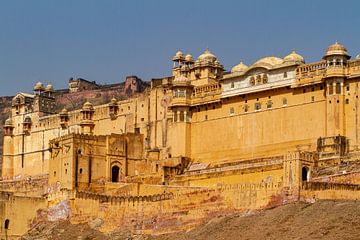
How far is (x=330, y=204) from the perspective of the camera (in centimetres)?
5169

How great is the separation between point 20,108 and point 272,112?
29.8 metres

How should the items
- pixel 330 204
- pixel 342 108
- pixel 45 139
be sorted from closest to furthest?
→ pixel 330 204 → pixel 342 108 → pixel 45 139

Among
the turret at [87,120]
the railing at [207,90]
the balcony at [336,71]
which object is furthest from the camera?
the turret at [87,120]

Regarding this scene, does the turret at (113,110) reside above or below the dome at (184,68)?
below

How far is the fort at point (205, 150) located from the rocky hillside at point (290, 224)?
99 cm

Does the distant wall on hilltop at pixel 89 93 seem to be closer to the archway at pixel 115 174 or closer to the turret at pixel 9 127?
the turret at pixel 9 127

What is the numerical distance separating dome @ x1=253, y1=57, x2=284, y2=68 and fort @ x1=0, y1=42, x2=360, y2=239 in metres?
0.12

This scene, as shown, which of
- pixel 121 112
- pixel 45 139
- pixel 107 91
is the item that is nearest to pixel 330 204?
pixel 121 112

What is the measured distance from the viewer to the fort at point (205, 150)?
57.4 m

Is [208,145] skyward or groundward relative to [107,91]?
groundward

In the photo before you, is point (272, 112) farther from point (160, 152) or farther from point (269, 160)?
point (160, 152)

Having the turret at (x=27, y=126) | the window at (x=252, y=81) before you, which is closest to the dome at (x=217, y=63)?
the window at (x=252, y=81)

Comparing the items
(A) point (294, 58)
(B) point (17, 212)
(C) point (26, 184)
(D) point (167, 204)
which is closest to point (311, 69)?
(A) point (294, 58)

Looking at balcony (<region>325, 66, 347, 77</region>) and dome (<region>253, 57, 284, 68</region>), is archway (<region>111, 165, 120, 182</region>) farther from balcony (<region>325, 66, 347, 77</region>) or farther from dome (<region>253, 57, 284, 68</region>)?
balcony (<region>325, 66, 347, 77</region>)
